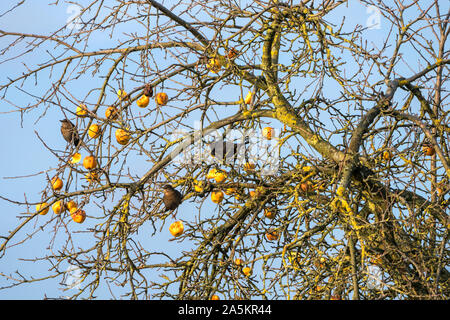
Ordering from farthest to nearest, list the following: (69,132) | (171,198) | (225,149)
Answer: (225,149), (69,132), (171,198)

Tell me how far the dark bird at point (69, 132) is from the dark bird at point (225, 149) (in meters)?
1.10

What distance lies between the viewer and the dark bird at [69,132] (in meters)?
4.05

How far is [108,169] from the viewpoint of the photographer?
4.09 metres

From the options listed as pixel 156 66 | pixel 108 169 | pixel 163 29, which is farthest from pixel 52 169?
pixel 163 29

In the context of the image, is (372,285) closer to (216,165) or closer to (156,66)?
(216,165)

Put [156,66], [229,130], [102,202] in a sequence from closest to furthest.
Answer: [156,66] → [102,202] → [229,130]

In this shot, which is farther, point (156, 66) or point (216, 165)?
point (216, 165)

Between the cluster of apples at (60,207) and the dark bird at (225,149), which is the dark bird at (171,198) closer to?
the dark bird at (225,149)

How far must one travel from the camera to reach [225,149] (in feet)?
14.4

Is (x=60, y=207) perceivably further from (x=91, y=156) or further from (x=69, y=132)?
(x=69, y=132)

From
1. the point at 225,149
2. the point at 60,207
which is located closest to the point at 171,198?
the point at 225,149

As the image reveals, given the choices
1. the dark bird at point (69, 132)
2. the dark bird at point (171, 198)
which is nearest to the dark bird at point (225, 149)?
the dark bird at point (171, 198)

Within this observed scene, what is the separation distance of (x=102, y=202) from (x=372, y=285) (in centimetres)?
226

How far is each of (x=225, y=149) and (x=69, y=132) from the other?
1280 millimetres
